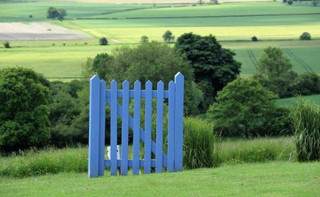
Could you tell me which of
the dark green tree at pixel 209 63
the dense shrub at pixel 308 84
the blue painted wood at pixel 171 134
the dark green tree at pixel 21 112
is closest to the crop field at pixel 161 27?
the dense shrub at pixel 308 84

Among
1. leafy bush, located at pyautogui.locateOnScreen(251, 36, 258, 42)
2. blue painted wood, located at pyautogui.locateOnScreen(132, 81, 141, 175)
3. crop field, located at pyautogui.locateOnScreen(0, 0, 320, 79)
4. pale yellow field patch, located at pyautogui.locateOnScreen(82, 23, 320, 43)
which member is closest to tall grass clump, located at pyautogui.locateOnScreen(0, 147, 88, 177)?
blue painted wood, located at pyautogui.locateOnScreen(132, 81, 141, 175)

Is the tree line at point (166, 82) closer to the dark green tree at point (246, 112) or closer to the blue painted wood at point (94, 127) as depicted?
the dark green tree at point (246, 112)

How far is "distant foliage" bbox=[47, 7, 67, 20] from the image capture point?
152 metres

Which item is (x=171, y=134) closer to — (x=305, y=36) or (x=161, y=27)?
(x=305, y=36)

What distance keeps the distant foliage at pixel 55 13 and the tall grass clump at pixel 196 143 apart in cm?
13875

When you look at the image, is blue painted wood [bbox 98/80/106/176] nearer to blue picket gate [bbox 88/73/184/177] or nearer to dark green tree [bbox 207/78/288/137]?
blue picket gate [bbox 88/73/184/177]

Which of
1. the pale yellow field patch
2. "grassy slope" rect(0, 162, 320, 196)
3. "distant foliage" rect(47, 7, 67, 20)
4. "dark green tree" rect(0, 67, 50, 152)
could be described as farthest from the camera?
"distant foliage" rect(47, 7, 67, 20)

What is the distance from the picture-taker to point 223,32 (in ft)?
464

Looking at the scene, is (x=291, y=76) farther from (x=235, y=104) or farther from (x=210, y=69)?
(x=235, y=104)

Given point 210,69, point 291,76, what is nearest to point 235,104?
point 210,69

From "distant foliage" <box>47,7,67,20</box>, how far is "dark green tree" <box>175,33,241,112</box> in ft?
202

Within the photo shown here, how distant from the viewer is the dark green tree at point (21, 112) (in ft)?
196

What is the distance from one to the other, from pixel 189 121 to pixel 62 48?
116823mm

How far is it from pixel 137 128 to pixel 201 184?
249 centimetres
